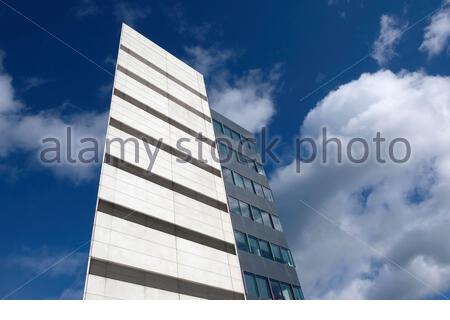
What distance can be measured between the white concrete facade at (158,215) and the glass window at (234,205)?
2.76 ft

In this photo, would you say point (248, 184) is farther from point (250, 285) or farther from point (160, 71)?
point (160, 71)

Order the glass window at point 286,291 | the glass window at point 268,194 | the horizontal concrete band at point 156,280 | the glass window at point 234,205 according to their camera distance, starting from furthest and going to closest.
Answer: the glass window at point 268,194 < the glass window at point 234,205 < the glass window at point 286,291 < the horizontal concrete band at point 156,280

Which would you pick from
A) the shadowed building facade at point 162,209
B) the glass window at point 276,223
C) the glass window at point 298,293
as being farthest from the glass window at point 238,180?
the glass window at point 298,293

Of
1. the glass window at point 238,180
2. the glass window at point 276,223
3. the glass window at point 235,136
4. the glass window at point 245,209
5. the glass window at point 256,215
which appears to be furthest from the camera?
the glass window at point 235,136

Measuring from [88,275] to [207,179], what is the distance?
555 inches

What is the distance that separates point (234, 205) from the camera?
95.1ft

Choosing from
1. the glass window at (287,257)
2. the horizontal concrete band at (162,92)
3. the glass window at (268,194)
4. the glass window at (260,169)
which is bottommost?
the glass window at (287,257)

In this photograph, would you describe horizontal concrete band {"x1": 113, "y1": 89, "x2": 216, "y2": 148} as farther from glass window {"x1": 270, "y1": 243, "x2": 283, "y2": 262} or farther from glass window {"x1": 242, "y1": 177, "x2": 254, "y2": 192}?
glass window {"x1": 270, "y1": 243, "x2": 283, "y2": 262}

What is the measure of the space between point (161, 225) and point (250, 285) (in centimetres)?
814

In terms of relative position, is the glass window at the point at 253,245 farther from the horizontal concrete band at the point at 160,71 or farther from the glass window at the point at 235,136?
the horizontal concrete band at the point at 160,71

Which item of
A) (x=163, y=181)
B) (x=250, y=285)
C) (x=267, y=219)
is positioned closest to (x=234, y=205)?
(x=267, y=219)

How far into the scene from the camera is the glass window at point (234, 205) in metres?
28.4

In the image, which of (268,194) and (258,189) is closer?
(258,189)

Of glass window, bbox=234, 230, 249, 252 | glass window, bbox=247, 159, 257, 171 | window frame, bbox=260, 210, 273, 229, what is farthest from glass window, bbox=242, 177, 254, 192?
glass window, bbox=234, 230, 249, 252
